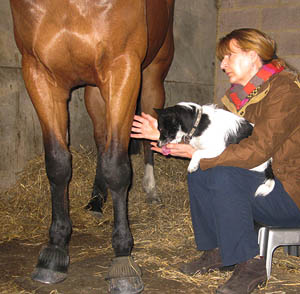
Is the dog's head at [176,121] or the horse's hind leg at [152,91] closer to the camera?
the dog's head at [176,121]

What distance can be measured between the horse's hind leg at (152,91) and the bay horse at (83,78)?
4.73 ft

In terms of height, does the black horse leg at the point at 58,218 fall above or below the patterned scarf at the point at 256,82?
below

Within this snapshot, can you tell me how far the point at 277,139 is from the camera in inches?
73.9

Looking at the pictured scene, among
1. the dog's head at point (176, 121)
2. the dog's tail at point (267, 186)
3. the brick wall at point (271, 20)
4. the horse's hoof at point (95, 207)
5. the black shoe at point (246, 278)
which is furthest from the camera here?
the brick wall at point (271, 20)

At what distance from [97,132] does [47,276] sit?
4.96 feet

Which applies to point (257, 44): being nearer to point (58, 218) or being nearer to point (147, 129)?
point (147, 129)

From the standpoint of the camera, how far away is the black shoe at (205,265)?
2102 mm

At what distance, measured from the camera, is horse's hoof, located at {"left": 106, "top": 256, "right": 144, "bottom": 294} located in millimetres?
1841

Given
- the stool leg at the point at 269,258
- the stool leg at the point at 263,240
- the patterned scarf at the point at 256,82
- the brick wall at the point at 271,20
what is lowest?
the stool leg at the point at 269,258

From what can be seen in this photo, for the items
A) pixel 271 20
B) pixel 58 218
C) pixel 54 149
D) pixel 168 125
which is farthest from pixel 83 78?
pixel 271 20

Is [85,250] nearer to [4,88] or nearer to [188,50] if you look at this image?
[4,88]

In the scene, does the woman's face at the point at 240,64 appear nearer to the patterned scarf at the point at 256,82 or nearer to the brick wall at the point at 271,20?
the patterned scarf at the point at 256,82

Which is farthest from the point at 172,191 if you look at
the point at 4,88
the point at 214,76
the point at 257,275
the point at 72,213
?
the point at 214,76

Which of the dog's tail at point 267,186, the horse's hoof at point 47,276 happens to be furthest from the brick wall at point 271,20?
the horse's hoof at point 47,276
